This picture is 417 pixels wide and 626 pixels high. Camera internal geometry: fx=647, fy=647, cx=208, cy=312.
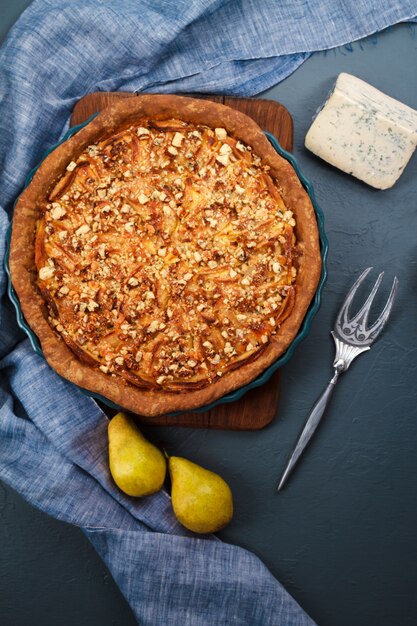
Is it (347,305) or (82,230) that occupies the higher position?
(82,230)

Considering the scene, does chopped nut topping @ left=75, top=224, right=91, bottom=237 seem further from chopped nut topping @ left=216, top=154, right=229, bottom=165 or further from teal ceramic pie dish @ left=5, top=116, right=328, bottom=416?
chopped nut topping @ left=216, top=154, right=229, bottom=165

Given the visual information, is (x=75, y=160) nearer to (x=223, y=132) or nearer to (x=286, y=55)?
(x=223, y=132)

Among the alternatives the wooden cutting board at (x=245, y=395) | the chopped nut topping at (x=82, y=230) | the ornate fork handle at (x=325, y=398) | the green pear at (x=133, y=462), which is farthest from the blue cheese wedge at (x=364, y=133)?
the green pear at (x=133, y=462)

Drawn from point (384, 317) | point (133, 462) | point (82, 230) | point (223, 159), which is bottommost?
point (133, 462)

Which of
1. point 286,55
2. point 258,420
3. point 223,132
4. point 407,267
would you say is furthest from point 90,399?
point 286,55

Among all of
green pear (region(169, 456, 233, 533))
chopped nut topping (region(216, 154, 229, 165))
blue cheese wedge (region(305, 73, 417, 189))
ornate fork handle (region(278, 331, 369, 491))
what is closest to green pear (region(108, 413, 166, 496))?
green pear (region(169, 456, 233, 533))

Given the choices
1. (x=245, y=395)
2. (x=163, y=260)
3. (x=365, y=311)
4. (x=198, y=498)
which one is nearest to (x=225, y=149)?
(x=163, y=260)

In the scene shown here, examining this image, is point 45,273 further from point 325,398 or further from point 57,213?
point 325,398
